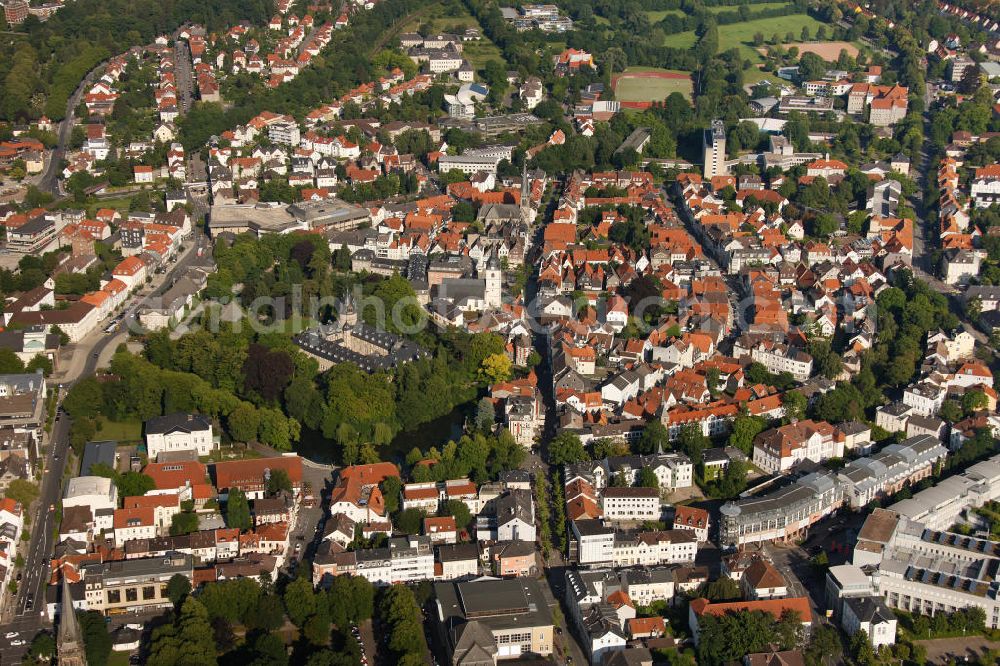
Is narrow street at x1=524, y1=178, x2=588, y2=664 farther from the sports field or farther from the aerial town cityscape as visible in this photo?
the sports field

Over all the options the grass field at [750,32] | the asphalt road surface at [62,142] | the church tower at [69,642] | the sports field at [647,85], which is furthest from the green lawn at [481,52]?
the church tower at [69,642]

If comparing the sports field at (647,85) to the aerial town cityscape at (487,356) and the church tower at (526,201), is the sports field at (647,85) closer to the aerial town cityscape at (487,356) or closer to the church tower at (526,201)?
the aerial town cityscape at (487,356)

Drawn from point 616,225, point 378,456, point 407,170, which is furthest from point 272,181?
point 378,456

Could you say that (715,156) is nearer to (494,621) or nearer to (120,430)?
(120,430)

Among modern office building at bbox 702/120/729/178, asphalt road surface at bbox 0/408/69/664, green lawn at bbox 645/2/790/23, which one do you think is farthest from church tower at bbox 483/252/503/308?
green lawn at bbox 645/2/790/23

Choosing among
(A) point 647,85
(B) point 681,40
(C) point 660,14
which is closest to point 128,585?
(A) point 647,85

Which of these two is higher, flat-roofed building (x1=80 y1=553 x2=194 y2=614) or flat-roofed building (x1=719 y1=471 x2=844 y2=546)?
flat-roofed building (x1=80 y1=553 x2=194 y2=614)
